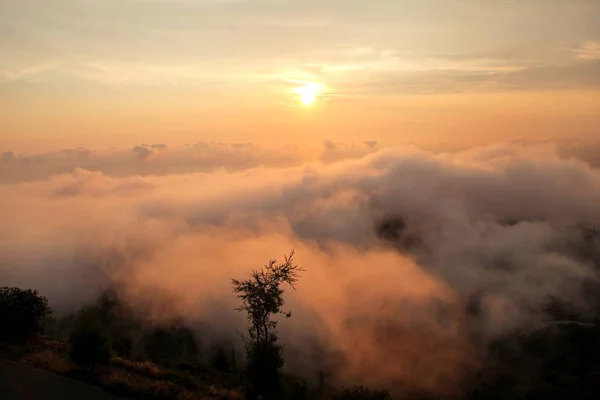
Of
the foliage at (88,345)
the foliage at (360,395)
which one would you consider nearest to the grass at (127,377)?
the foliage at (88,345)

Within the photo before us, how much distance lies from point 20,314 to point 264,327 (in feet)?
55.8

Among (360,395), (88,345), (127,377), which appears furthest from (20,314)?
(360,395)

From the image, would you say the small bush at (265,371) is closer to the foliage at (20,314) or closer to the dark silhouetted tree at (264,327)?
the dark silhouetted tree at (264,327)

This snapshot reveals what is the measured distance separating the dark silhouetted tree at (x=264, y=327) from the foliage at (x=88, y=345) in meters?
8.08

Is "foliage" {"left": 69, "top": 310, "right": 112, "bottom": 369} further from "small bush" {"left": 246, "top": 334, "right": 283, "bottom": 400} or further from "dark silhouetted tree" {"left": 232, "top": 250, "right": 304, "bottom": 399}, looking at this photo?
"small bush" {"left": 246, "top": 334, "right": 283, "bottom": 400}

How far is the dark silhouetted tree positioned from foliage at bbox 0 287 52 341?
15.1 metres

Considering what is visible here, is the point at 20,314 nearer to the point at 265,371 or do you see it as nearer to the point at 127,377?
the point at 127,377

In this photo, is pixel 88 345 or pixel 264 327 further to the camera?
pixel 264 327

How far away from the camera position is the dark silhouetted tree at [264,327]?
28.5 meters

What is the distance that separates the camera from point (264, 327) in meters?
30.8

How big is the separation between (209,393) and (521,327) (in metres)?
170

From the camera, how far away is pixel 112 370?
27.0 meters

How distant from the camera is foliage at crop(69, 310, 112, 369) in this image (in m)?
26.1

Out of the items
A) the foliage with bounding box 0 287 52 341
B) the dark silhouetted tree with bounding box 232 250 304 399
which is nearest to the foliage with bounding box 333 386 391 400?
the dark silhouetted tree with bounding box 232 250 304 399
